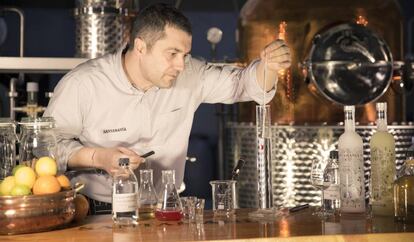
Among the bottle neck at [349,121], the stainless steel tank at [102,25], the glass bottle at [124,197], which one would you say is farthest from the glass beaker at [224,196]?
the stainless steel tank at [102,25]

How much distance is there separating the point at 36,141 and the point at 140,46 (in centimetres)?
81

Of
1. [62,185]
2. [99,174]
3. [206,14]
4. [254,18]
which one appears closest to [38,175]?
[62,185]

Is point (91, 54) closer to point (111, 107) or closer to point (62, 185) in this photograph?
point (111, 107)

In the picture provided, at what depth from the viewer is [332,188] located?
2715mm

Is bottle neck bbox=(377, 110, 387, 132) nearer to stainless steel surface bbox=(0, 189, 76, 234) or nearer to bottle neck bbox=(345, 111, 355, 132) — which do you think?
bottle neck bbox=(345, 111, 355, 132)

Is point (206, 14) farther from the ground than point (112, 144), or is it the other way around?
point (206, 14)

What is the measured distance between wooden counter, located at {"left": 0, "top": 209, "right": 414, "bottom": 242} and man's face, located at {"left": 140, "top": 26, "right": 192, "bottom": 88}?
774 millimetres

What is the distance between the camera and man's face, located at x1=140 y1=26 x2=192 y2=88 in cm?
316

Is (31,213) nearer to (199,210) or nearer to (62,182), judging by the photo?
(62,182)

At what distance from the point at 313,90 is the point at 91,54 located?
1161 mm

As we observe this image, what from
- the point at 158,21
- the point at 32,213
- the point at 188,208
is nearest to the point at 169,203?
the point at 188,208

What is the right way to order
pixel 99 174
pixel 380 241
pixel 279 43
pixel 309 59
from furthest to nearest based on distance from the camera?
pixel 309 59
pixel 99 174
pixel 279 43
pixel 380 241

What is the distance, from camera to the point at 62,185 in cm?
253

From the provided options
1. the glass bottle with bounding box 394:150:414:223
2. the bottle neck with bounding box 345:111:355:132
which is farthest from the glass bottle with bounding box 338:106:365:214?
the glass bottle with bounding box 394:150:414:223
